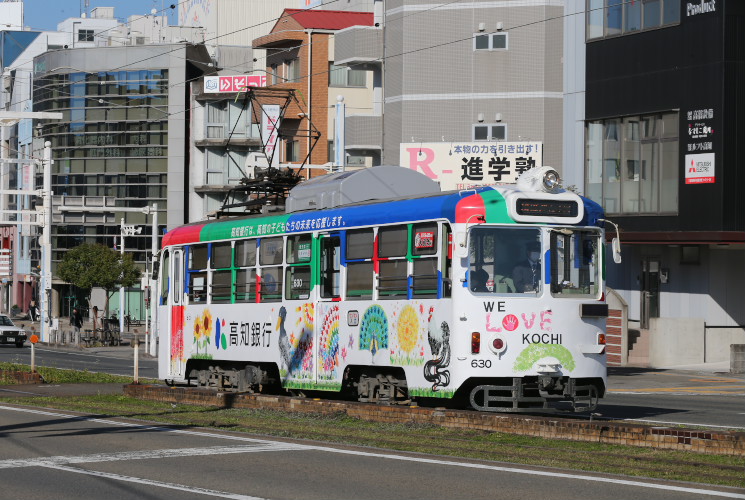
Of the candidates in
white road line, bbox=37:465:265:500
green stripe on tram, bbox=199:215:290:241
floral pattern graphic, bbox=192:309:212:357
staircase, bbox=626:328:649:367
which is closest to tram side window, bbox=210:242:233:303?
green stripe on tram, bbox=199:215:290:241

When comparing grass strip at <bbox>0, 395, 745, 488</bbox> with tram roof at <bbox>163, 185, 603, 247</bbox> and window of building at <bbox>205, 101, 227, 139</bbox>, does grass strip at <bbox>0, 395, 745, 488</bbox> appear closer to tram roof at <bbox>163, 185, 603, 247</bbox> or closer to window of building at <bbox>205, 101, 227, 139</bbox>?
tram roof at <bbox>163, 185, 603, 247</bbox>

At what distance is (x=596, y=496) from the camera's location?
37.2ft

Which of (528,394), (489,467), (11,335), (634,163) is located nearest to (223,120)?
(11,335)

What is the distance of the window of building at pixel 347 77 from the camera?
60406 mm

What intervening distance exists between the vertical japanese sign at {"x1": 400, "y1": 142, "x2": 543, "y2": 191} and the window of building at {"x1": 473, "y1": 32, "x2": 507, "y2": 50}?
574 centimetres

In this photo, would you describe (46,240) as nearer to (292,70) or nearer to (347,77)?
(292,70)

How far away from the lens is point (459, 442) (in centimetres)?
1564

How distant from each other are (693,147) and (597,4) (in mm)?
6750

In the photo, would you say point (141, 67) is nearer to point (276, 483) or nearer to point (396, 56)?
point (396, 56)

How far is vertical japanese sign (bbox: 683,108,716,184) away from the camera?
3712 cm

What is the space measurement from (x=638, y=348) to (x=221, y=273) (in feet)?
66.7

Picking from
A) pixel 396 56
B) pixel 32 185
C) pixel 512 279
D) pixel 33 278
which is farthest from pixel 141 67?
pixel 512 279

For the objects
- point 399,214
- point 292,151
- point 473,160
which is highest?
point 292,151

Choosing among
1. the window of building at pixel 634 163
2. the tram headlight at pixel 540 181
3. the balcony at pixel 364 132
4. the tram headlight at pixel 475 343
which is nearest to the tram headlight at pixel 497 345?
the tram headlight at pixel 475 343
